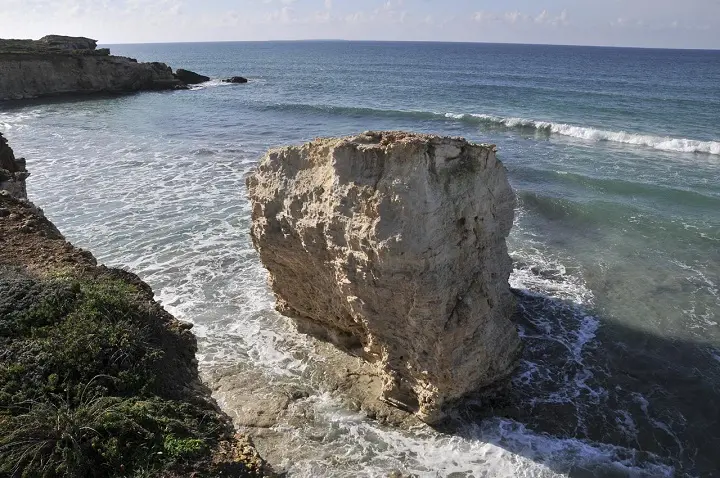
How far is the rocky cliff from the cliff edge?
54522 millimetres

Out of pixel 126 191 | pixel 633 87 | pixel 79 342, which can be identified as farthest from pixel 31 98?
pixel 633 87

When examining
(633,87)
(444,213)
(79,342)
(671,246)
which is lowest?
(671,246)

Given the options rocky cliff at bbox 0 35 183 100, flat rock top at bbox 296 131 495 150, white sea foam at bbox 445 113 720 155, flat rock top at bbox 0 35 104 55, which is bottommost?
white sea foam at bbox 445 113 720 155

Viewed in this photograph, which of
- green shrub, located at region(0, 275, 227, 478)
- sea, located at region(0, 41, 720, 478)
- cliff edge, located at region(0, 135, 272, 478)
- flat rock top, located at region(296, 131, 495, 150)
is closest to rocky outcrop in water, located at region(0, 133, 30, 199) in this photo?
sea, located at region(0, 41, 720, 478)

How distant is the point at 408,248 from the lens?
8.16 meters

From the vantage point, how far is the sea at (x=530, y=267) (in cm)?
895

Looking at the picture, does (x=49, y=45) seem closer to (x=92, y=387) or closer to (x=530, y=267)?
(x=530, y=267)

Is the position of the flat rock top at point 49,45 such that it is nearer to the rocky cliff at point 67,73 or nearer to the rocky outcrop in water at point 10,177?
the rocky cliff at point 67,73

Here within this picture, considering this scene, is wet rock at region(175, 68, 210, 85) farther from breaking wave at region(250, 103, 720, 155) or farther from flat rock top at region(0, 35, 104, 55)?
breaking wave at region(250, 103, 720, 155)

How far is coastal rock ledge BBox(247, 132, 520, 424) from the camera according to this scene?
8.24 meters

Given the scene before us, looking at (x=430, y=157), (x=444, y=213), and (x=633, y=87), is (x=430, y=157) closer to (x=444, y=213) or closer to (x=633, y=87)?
(x=444, y=213)

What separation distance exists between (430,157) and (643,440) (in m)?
6.66

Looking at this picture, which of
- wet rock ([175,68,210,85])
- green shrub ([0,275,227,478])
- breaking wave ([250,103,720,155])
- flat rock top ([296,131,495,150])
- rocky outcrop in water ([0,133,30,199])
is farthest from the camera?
wet rock ([175,68,210,85])

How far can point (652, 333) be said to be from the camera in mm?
12375
